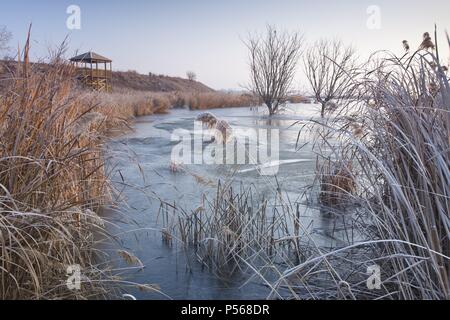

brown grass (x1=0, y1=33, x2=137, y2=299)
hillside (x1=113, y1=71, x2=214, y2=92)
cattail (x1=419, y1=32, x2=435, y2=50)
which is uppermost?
hillside (x1=113, y1=71, x2=214, y2=92)

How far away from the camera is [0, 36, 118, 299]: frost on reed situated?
2.06 meters

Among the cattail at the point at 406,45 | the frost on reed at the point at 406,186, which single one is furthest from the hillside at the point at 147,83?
the frost on reed at the point at 406,186

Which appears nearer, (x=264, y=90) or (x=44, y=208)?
(x=44, y=208)

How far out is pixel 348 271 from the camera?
2521 mm

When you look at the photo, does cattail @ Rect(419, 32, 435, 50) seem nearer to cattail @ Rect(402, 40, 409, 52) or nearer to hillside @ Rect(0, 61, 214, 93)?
cattail @ Rect(402, 40, 409, 52)

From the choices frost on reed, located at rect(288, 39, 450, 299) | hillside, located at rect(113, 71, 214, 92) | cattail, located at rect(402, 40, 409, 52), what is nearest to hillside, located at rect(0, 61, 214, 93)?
hillside, located at rect(113, 71, 214, 92)

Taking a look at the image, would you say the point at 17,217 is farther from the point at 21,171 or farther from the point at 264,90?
the point at 264,90

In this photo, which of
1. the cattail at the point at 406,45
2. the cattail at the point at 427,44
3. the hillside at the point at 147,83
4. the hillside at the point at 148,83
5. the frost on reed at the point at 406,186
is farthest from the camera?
the hillside at the point at 147,83

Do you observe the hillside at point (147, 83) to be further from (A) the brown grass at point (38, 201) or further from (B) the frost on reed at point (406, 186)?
(B) the frost on reed at point (406, 186)

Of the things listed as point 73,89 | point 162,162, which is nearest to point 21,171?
point 73,89

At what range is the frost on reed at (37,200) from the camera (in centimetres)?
206

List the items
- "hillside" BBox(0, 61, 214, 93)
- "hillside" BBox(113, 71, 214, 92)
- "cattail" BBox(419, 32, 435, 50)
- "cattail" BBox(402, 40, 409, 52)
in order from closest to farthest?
"cattail" BBox(419, 32, 435, 50)
"cattail" BBox(402, 40, 409, 52)
"hillside" BBox(0, 61, 214, 93)
"hillside" BBox(113, 71, 214, 92)

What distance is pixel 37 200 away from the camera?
238 centimetres

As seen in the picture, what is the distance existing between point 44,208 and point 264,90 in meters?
17.1
